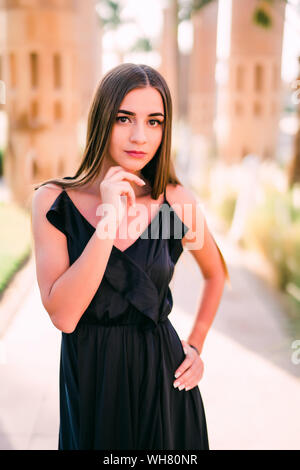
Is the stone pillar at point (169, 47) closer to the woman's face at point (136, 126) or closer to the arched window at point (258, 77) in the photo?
the arched window at point (258, 77)

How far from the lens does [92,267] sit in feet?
4.49

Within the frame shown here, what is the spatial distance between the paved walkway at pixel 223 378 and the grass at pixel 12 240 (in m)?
0.50

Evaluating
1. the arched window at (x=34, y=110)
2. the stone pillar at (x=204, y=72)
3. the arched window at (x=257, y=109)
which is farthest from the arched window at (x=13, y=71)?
the stone pillar at (x=204, y=72)

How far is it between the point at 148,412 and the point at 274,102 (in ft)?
33.5

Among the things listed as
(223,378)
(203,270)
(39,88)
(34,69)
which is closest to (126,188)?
(203,270)

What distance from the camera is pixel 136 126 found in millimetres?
1468

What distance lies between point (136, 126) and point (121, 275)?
0.45 meters

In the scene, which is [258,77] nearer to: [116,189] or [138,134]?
[138,134]

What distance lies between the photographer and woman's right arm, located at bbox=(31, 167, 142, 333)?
137 cm

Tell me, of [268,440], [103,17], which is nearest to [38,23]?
[268,440]

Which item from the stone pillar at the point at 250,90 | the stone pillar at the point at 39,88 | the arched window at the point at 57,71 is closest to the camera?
the stone pillar at the point at 39,88

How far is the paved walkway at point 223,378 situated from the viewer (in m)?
3.05

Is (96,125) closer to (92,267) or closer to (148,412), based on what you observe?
(92,267)
